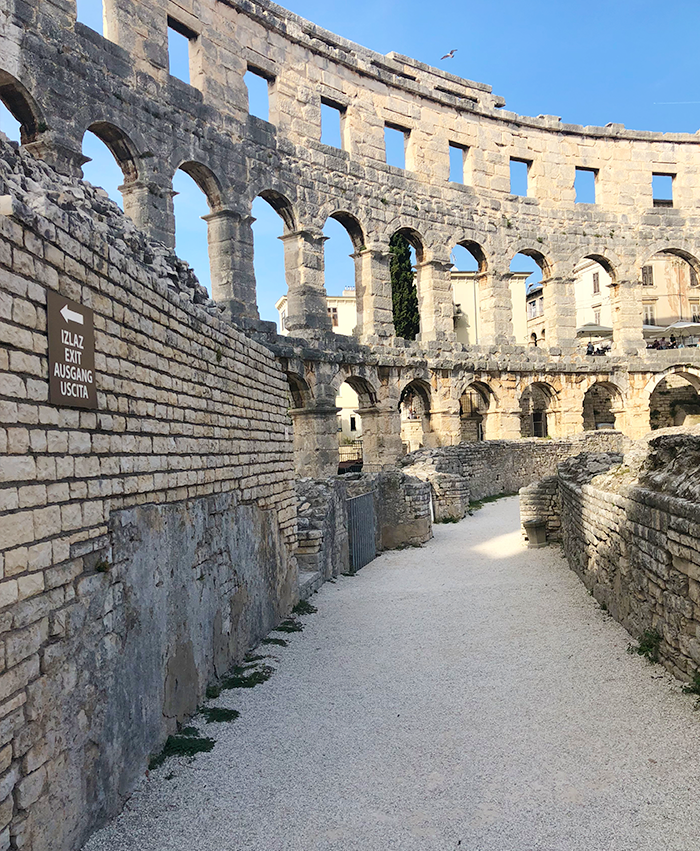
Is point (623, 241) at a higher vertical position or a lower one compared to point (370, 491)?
higher

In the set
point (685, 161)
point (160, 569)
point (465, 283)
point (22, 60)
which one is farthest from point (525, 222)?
point (160, 569)

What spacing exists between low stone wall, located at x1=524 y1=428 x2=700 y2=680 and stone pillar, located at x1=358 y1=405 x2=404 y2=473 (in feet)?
42.7

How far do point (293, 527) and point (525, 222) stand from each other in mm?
21370

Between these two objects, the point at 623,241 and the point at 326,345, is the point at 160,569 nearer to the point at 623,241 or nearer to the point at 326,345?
the point at 326,345

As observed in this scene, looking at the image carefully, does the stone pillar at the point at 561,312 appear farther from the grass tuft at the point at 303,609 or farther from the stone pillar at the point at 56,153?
the grass tuft at the point at 303,609

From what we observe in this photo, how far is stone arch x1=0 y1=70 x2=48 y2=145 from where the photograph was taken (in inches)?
528

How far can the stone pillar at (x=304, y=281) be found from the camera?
2052cm

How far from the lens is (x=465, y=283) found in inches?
1677

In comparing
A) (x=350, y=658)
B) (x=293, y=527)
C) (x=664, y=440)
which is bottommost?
(x=350, y=658)

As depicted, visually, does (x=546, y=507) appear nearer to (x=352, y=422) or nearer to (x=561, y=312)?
(x=561, y=312)

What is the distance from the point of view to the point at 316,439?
20.4 metres

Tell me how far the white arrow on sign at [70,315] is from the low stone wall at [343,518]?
6.28 meters

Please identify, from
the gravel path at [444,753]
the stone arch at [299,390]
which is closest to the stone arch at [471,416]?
the stone arch at [299,390]

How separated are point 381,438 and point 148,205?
10.3 metres
